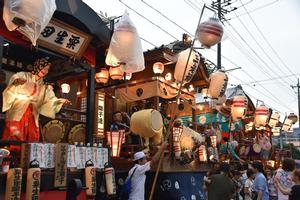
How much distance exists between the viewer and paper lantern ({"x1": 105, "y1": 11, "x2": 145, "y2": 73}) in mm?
8680

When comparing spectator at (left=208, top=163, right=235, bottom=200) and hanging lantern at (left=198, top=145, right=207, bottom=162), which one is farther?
hanging lantern at (left=198, top=145, right=207, bottom=162)

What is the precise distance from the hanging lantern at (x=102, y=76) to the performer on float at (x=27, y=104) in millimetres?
4336

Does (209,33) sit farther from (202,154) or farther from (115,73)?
(202,154)

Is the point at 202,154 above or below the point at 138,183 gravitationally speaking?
above

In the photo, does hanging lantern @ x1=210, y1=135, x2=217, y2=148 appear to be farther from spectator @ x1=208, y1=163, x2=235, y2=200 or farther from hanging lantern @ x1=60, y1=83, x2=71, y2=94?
hanging lantern @ x1=60, y1=83, x2=71, y2=94

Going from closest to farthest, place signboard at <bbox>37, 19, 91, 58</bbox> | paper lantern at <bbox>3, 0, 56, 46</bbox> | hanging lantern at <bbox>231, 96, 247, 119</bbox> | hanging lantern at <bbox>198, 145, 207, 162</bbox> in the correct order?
paper lantern at <bbox>3, 0, 56, 46</bbox>, signboard at <bbox>37, 19, 91, 58</bbox>, hanging lantern at <bbox>198, 145, 207, 162</bbox>, hanging lantern at <bbox>231, 96, 247, 119</bbox>

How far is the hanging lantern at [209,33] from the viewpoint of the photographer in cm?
942

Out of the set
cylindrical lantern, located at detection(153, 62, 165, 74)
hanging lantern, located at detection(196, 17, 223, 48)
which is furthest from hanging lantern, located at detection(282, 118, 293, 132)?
hanging lantern, located at detection(196, 17, 223, 48)

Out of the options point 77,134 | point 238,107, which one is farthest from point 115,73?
point 238,107

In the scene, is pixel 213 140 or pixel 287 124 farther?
pixel 287 124

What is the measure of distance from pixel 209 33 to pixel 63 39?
4184 millimetres

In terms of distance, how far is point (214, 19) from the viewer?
9.84 meters

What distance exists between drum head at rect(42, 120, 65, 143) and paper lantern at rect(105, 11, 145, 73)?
9.95 feet

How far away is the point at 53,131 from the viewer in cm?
1038
